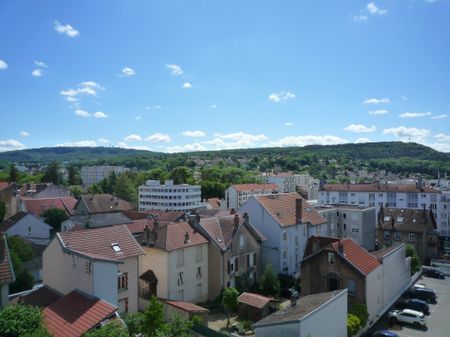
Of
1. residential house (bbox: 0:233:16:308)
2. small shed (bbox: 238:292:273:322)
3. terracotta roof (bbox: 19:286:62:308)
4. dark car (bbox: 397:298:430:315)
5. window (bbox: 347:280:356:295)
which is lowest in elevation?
dark car (bbox: 397:298:430:315)

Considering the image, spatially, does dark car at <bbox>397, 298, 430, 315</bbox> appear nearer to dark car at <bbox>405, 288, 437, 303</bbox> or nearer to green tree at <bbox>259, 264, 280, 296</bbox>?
dark car at <bbox>405, 288, 437, 303</bbox>

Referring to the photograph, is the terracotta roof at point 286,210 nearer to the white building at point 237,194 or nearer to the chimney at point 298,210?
the chimney at point 298,210

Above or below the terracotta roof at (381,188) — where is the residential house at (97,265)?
below

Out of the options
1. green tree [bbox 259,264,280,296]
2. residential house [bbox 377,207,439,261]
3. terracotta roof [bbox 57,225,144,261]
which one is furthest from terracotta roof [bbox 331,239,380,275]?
residential house [bbox 377,207,439,261]

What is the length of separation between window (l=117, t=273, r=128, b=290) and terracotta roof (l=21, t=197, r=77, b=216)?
50.9 m

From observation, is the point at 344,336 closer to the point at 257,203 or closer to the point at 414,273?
the point at 257,203

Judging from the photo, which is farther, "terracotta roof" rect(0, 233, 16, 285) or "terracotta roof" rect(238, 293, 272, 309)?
"terracotta roof" rect(238, 293, 272, 309)

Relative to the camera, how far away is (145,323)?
923 inches

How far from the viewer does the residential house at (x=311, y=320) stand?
24.7 meters

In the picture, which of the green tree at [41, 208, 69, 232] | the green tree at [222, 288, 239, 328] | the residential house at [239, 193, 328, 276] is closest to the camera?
the green tree at [222, 288, 239, 328]

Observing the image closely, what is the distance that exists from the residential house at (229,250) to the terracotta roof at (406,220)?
2851 cm

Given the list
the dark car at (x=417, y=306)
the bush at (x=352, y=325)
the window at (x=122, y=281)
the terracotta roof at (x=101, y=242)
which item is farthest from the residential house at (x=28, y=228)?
the dark car at (x=417, y=306)

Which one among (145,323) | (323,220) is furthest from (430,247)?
(145,323)

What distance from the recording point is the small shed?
34.4m
